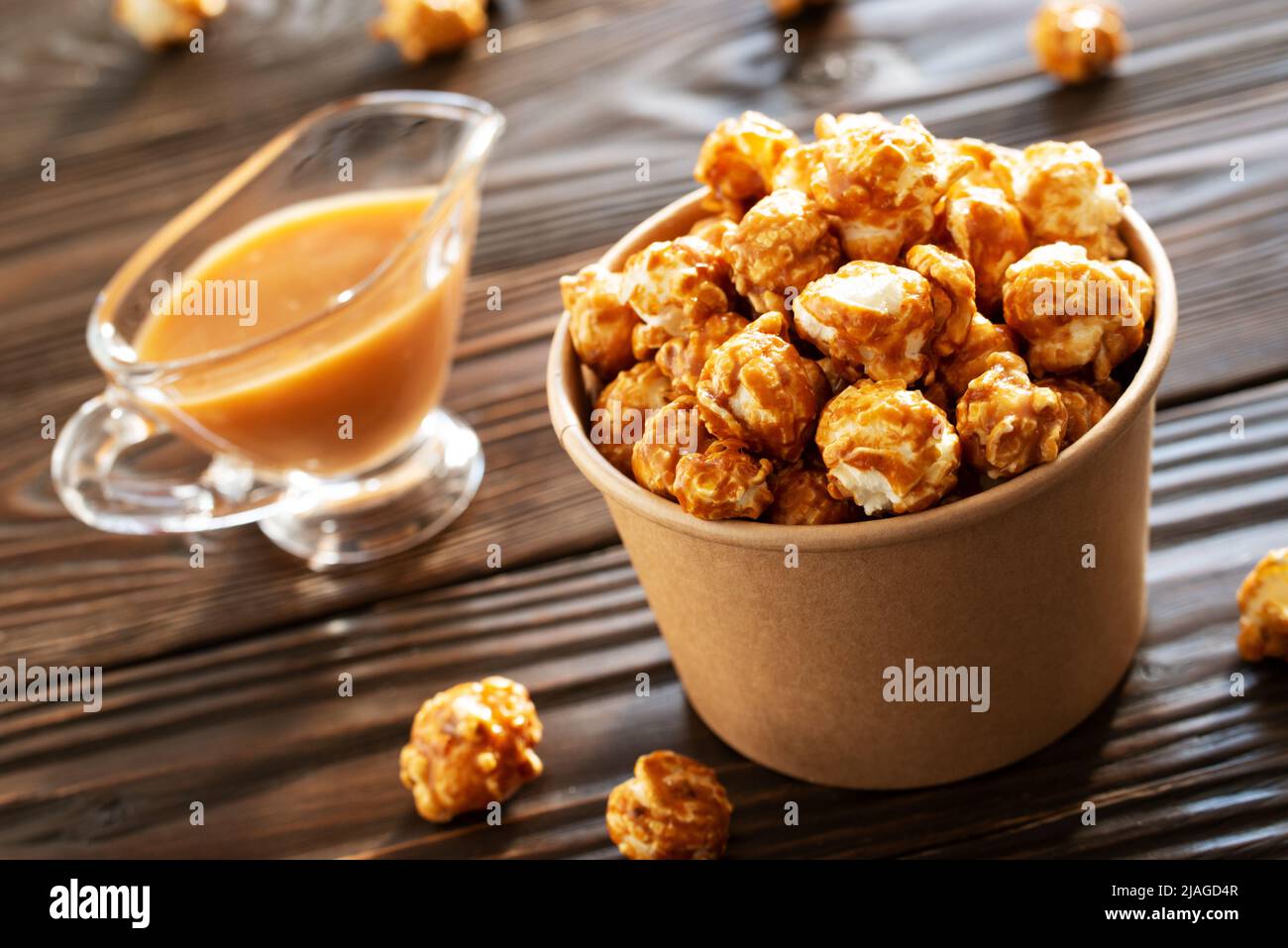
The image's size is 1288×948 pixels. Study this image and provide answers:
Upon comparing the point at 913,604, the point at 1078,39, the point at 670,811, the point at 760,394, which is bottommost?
the point at 670,811

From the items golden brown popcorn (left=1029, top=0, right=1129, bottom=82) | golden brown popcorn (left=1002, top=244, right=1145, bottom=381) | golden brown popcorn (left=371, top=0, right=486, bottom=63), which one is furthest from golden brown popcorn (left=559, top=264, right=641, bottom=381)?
golden brown popcorn (left=371, top=0, right=486, bottom=63)

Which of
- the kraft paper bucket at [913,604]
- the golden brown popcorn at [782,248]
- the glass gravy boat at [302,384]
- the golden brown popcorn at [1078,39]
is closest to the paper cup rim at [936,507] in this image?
the kraft paper bucket at [913,604]

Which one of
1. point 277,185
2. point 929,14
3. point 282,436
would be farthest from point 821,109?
point 282,436

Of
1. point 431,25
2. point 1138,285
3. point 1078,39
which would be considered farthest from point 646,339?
point 431,25

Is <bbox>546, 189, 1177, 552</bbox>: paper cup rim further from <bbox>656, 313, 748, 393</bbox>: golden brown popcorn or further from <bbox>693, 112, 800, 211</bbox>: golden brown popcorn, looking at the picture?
<bbox>693, 112, 800, 211</bbox>: golden brown popcorn

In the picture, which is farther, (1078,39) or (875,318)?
(1078,39)

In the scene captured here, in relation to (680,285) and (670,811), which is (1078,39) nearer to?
(680,285)
